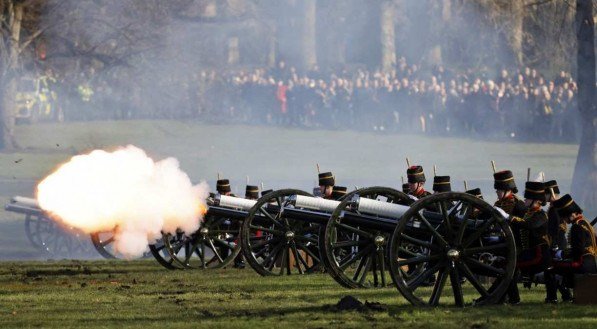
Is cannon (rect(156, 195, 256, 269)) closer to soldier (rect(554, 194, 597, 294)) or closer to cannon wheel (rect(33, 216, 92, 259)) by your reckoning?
cannon wheel (rect(33, 216, 92, 259))

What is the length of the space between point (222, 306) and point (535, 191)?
3137mm

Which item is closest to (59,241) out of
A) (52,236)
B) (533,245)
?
(52,236)

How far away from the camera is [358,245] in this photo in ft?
58.5

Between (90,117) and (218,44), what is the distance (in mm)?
4258

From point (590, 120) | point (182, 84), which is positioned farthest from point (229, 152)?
point (590, 120)

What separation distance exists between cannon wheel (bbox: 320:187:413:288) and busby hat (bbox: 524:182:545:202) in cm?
184

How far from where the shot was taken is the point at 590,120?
1249 inches

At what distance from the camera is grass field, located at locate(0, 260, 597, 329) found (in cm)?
1439

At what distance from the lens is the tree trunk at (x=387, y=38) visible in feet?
169

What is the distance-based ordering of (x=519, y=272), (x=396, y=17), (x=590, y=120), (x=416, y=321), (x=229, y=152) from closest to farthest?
(x=416, y=321)
(x=519, y=272)
(x=590, y=120)
(x=229, y=152)
(x=396, y=17)

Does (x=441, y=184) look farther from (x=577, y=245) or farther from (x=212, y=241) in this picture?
(x=577, y=245)

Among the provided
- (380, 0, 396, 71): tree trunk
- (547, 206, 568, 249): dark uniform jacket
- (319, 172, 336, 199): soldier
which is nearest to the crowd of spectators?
(380, 0, 396, 71): tree trunk

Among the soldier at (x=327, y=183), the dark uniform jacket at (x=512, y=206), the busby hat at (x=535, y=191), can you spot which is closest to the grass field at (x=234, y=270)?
the dark uniform jacket at (x=512, y=206)

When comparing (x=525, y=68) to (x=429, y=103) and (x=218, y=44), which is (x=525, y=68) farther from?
(x=218, y=44)
